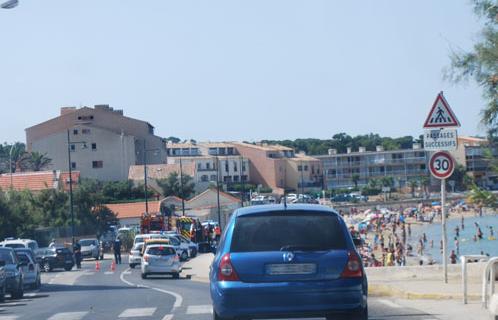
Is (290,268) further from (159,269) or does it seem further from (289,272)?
(159,269)

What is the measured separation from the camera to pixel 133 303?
23812mm

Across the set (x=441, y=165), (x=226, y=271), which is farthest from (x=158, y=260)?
(x=226, y=271)

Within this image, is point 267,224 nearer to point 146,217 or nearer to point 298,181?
point 146,217

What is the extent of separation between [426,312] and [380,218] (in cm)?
10275

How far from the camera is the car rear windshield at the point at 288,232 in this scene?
12.5 m

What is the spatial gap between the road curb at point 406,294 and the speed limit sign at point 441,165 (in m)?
2.20

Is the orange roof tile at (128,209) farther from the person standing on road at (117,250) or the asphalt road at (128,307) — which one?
the asphalt road at (128,307)

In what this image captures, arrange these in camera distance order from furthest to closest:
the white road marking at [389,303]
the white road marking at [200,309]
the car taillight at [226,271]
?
the white road marking at [200,309] → the white road marking at [389,303] → the car taillight at [226,271]

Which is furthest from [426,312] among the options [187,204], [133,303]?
[187,204]

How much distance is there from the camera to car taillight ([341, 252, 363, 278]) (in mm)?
12383

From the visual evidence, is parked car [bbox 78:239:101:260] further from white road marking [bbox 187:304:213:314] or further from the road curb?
the road curb

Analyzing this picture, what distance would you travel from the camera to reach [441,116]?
18.8 meters

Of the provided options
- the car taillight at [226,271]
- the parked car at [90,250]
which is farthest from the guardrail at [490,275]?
the parked car at [90,250]

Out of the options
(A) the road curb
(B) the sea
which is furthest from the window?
(A) the road curb
